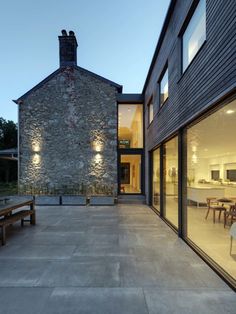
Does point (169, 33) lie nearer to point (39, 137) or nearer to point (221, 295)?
point (221, 295)

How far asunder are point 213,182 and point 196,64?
10.8 feet

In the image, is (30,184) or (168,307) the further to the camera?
(30,184)

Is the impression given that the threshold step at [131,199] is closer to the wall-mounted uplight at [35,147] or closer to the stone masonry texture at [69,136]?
the stone masonry texture at [69,136]

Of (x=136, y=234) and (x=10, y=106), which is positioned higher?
(x=10, y=106)

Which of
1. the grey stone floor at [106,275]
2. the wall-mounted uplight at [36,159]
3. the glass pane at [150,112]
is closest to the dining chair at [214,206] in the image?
the grey stone floor at [106,275]

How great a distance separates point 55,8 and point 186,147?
1065 centimetres

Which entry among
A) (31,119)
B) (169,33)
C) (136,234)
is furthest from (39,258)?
(31,119)

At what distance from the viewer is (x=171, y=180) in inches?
263

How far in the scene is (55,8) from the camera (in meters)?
11.9

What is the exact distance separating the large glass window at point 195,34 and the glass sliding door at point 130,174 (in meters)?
6.87

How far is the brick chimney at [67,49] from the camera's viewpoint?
1157 centimetres

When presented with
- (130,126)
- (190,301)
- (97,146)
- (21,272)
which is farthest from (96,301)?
(130,126)

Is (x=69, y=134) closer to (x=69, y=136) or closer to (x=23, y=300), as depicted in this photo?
(x=69, y=136)

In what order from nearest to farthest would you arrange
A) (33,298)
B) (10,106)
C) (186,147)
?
(33,298)
(186,147)
(10,106)
